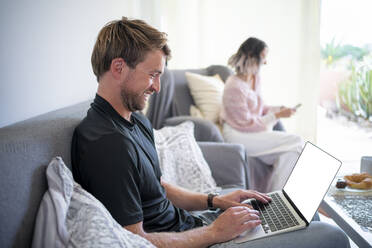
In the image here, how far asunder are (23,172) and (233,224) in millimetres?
565

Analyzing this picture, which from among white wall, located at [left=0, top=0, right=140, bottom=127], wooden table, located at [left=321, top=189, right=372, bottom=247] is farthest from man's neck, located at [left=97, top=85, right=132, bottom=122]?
wooden table, located at [left=321, top=189, right=372, bottom=247]

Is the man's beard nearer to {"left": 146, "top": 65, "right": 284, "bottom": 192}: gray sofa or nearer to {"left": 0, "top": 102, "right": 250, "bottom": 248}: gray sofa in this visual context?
{"left": 0, "top": 102, "right": 250, "bottom": 248}: gray sofa

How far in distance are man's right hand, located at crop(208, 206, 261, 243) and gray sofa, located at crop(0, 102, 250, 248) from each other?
0.45 metres

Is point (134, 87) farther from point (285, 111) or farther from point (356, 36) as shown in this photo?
point (356, 36)

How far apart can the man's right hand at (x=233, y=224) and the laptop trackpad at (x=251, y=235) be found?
20 millimetres

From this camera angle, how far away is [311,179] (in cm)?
120

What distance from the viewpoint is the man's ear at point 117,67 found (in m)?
1.04

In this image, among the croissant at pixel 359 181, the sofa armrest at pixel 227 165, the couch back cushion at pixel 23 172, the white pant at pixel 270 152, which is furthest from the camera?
the white pant at pixel 270 152

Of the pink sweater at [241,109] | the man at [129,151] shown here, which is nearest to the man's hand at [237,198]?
the man at [129,151]

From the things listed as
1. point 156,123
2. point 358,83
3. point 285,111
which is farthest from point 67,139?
point 358,83

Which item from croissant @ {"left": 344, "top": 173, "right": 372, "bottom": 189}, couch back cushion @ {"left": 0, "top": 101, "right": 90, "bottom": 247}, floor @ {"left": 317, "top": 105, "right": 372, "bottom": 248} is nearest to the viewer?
couch back cushion @ {"left": 0, "top": 101, "right": 90, "bottom": 247}

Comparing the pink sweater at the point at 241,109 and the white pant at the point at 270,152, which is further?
Answer: the pink sweater at the point at 241,109

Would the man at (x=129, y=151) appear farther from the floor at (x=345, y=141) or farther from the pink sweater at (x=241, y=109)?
the floor at (x=345, y=141)

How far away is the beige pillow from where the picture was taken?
2.76 meters
